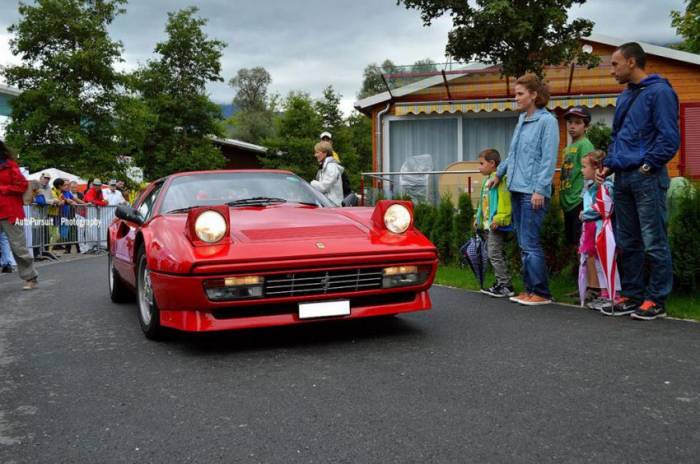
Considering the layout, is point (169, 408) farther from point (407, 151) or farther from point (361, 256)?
point (407, 151)

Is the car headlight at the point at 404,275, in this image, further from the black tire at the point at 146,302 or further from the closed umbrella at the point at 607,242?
the closed umbrella at the point at 607,242

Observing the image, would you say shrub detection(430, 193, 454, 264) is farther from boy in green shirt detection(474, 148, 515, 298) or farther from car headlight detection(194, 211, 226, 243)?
car headlight detection(194, 211, 226, 243)

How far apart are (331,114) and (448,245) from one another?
52.5 meters

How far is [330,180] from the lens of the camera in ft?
27.5

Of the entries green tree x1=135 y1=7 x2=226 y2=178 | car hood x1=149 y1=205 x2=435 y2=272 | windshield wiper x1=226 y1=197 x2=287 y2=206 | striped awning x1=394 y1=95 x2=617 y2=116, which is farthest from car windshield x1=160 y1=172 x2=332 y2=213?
green tree x1=135 y1=7 x2=226 y2=178

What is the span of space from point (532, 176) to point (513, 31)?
695 centimetres

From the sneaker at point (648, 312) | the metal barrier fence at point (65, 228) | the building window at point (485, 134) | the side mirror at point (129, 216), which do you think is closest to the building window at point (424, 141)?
the building window at point (485, 134)

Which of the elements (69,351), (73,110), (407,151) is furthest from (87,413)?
(73,110)

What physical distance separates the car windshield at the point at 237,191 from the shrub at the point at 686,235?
2921 mm

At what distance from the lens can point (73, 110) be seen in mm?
28812

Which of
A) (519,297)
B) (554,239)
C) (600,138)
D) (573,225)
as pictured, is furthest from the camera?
(600,138)

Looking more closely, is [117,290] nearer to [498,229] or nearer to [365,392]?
[498,229]

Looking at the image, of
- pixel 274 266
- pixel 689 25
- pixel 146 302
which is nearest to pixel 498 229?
pixel 274 266

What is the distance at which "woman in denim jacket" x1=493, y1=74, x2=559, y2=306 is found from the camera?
19.1 ft
